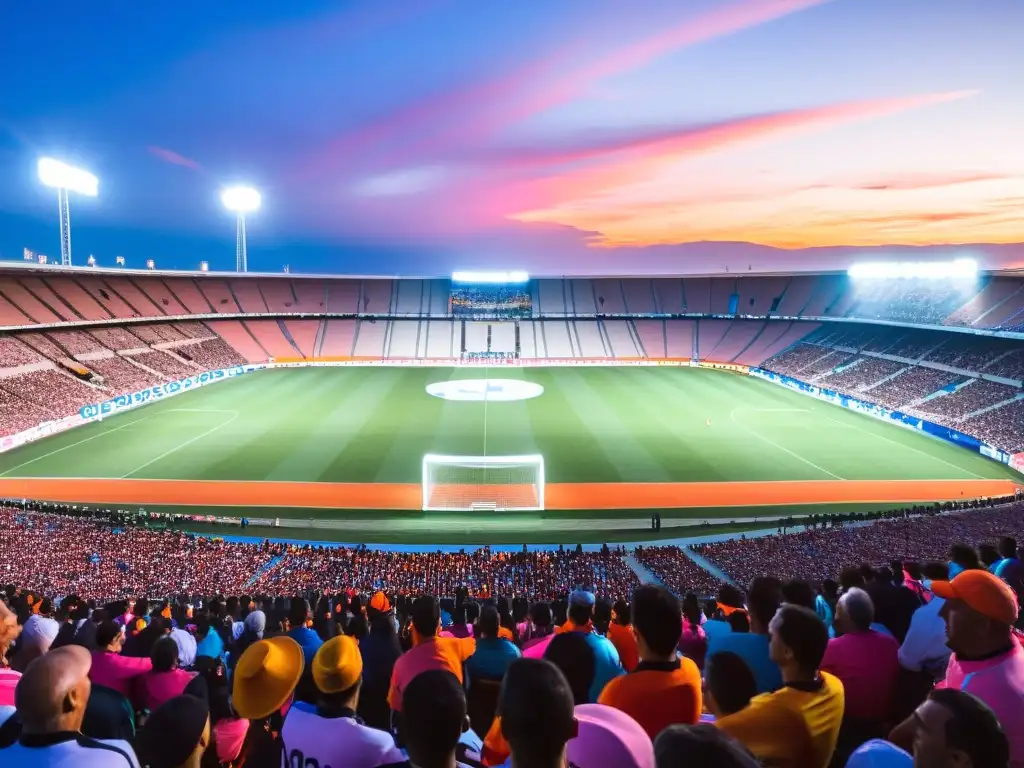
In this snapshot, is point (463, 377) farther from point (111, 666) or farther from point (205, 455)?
point (111, 666)

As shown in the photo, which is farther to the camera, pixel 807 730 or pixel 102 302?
pixel 102 302

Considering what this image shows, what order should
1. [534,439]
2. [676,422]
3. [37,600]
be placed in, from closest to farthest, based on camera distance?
[37,600] → [534,439] → [676,422]

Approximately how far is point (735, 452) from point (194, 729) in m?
36.0

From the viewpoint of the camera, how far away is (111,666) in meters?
5.92

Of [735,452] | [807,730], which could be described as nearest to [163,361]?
[735,452]

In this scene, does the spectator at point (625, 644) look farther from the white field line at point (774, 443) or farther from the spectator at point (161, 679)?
the white field line at point (774, 443)

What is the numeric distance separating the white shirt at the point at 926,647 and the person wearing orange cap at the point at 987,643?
0.92 meters

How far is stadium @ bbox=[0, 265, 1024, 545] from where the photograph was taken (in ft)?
94.5

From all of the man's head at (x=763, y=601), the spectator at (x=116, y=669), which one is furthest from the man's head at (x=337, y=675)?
the man's head at (x=763, y=601)

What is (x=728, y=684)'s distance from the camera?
3.44 meters

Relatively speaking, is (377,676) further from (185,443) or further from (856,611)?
(185,443)

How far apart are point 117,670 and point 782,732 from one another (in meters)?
5.71

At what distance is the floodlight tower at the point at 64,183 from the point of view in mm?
56344

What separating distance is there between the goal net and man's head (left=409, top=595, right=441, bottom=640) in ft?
73.0
